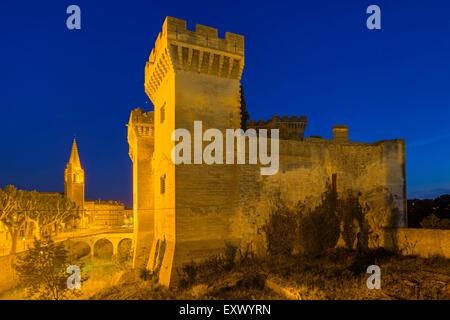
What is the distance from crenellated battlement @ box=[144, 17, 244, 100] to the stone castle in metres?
0.04

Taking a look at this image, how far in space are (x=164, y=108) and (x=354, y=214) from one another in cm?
1134

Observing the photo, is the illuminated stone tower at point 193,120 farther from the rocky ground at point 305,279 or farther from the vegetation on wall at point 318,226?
the vegetation on wall at point 318,226

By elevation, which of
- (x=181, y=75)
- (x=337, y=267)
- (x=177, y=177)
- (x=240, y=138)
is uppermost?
(x=181, y=75)

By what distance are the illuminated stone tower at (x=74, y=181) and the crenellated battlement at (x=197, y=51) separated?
46.9 metres

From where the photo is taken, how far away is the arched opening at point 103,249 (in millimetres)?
35531

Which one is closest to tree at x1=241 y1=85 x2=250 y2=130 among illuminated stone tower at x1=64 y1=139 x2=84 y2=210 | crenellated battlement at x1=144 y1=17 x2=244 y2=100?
crenellated battlement at x1=144 y1=17 x2=244 y2=100

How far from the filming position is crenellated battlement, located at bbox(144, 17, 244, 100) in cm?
1313

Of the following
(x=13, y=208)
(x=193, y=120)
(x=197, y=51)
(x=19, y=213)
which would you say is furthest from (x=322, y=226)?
(x=19, y=213)

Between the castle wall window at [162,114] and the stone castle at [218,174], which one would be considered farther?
the castle wall window at [162,114]

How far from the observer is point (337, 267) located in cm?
1270

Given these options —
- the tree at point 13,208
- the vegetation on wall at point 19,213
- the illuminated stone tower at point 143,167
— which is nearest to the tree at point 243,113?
the illuminated stone tower at point 143,167
